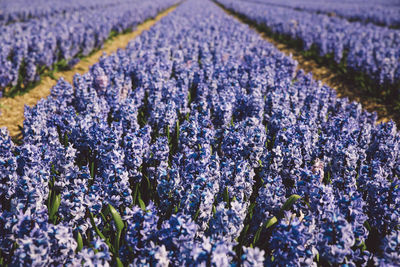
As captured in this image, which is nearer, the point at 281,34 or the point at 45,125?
the point at 45,125

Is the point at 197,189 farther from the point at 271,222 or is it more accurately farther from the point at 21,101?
the point at 21,101

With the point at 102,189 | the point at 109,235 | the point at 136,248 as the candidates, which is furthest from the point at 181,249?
the point at 102,189

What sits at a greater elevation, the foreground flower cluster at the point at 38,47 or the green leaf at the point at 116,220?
the foreground flower cluster at the point at 38,47

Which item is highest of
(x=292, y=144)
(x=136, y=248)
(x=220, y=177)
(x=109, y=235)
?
(x=292, y=144)

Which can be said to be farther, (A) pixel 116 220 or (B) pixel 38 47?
(B) pixel 38 47

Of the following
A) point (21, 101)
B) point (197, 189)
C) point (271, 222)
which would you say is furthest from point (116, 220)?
point (21, 101)

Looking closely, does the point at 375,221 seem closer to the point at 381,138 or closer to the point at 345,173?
the point at 345,173

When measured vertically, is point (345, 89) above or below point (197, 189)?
above

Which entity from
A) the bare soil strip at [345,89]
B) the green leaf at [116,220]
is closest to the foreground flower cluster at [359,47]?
the bare soil strip at [345,89]

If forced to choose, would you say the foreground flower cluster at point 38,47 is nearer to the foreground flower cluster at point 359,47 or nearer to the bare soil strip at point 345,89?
the bare soil strip at point 345,89
